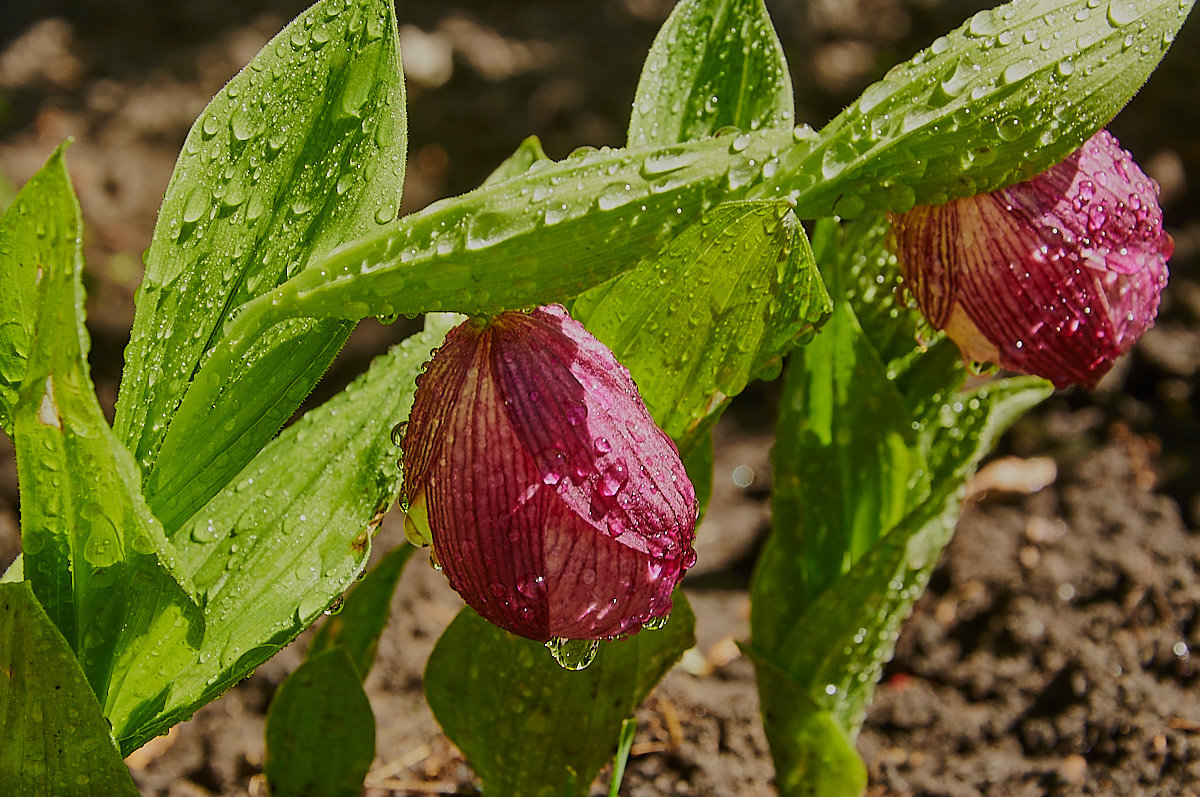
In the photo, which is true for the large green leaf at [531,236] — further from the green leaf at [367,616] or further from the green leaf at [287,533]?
the green leaf at [367,616]

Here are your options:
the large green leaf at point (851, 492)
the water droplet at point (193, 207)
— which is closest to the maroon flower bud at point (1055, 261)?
the large green leaf at point (851, 492)

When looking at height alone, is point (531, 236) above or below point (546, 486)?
above

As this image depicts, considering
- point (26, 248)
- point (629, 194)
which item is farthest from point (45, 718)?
point (629, 194)

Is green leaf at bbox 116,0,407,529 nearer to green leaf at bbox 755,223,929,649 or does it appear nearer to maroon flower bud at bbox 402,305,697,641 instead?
maroon flower bud at bbox 402,305,697,641

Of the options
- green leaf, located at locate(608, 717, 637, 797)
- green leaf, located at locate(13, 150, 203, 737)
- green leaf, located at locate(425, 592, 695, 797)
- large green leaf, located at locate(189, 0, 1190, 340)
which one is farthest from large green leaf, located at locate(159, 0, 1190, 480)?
green leaf, located at locate(608, 717, 637, 797)

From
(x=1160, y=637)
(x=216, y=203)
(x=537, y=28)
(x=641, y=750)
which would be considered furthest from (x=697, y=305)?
(x=537, y=28)

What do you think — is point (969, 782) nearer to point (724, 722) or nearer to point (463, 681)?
point (724, 722)

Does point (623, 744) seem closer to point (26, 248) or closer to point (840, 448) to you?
point (840, 448)
